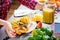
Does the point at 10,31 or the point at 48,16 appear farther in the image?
the point at 48,16

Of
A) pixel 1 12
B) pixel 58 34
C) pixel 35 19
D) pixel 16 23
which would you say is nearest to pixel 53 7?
pixel 35 19

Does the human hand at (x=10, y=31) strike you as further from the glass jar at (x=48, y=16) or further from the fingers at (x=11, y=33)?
the glass jar at (x=48, y=16)

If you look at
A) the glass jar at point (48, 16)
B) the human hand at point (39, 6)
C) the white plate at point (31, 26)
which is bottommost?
the white plate at point (31, 26)

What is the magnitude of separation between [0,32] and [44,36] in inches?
17.7

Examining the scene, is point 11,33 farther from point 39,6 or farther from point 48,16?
point 39,6

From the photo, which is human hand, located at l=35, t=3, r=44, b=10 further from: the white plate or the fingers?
the fingers

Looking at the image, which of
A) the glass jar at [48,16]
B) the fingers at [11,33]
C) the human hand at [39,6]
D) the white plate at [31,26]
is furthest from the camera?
the human hand at [39,6]

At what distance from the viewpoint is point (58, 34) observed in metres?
0.87

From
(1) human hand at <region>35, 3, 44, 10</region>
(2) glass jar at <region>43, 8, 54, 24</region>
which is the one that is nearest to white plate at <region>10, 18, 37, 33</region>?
(2) glass jar at <region>43, 8, 54, 24</region>

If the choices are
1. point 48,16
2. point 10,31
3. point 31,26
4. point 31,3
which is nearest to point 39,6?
point 31,3

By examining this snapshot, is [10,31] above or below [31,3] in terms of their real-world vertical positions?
below

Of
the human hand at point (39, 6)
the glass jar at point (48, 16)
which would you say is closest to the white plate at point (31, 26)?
the glass jar at point (48, 16)

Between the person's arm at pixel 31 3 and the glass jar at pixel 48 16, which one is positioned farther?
the person's arm at pixel 31 3

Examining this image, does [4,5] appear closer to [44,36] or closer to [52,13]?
[52,13]
